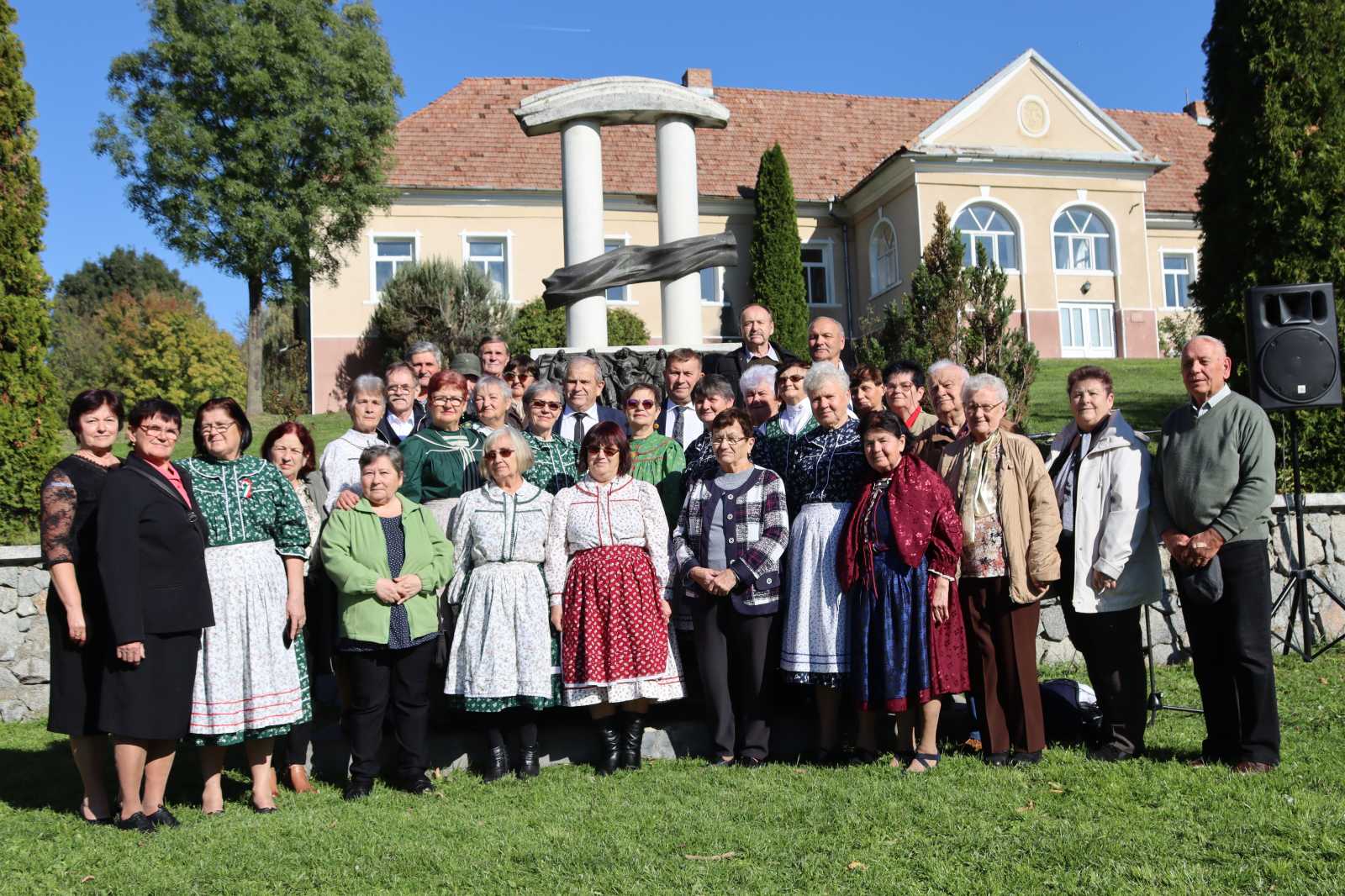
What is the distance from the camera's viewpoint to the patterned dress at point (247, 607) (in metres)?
4.84

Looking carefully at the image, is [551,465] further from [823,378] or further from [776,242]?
[776,242]

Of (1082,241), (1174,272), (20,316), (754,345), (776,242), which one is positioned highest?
(1082,241)

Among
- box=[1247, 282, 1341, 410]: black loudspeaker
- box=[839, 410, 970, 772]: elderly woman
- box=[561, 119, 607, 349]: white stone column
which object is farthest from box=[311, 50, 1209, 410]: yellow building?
box=[839, 410, 970, 772]: elderly woman

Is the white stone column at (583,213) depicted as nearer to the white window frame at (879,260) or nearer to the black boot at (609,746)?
the black boot at (609,746)

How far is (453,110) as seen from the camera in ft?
→ 86.8

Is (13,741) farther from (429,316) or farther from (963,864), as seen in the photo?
(429,316)

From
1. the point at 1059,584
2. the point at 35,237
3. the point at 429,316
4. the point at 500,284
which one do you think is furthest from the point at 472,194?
the point at 1059,584

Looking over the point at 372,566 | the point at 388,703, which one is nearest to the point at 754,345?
the point at 372,566

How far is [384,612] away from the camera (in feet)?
16.8

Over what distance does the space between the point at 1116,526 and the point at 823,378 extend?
1557 millimetres

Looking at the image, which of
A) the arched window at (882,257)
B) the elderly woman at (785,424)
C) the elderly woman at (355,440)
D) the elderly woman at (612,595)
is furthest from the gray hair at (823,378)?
the arched window at (882,257)

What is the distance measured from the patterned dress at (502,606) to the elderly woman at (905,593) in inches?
58.5

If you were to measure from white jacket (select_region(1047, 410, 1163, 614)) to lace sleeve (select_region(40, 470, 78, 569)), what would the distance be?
4.56 metres

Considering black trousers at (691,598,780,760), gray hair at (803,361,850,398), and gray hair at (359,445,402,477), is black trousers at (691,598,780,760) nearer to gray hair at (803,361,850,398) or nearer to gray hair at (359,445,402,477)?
gray hair at (803,361,850,398)
